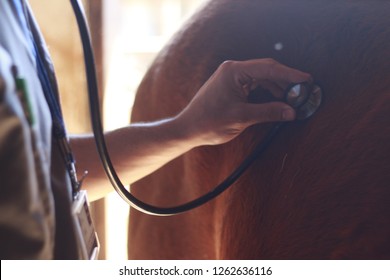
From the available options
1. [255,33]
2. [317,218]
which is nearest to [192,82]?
[255,33]

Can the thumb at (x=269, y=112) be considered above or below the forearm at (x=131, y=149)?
above

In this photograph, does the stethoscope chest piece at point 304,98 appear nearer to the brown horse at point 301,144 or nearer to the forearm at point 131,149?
the brown horse at point 301,144

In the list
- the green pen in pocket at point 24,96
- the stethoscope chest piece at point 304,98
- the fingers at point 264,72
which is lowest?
the stethoscope chest piece at point 304,98

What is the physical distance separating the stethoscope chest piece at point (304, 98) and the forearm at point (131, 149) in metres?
0.13

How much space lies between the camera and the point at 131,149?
0.68 m

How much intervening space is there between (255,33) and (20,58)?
1.09 ft

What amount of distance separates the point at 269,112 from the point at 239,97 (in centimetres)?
4

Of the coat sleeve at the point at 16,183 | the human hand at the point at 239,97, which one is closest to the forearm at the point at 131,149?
the human hand at the point at 239,97

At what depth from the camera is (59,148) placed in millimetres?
463

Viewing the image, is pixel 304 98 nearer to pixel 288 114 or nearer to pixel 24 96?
pixel 288 114

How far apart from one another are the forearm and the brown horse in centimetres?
6

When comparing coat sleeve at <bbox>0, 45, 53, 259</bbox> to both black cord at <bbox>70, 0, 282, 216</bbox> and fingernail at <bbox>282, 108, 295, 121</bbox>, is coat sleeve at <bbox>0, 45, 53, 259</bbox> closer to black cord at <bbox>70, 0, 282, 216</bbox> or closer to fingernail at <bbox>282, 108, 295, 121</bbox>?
black cord at <bbox>70, 0, 282, 216</bbox>

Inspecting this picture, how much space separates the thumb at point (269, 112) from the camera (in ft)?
1.90

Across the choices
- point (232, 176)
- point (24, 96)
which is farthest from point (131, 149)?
point (24, 96)
